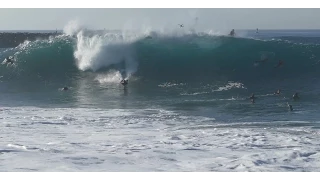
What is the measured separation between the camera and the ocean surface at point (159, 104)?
655 cm

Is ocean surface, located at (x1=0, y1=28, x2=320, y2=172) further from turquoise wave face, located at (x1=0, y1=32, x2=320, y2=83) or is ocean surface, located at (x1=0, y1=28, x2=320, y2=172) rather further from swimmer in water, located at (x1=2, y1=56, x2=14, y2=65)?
swimmer in water, located at (x1=2, y1=56, x2=14, y2=65)

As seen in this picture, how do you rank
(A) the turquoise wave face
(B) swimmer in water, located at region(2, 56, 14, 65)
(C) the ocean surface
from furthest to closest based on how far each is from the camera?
(B) swimmer in water, located at region(2, 56, 14, 65), (A) the turquoise wave face, (C) the ocean surface

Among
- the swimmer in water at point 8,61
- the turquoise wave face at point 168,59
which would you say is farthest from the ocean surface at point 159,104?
the swimmer in water at point 8,61

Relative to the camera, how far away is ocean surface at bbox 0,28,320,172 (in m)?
6.55

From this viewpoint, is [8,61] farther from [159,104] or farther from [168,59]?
[159,104]

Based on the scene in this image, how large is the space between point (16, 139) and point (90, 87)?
1115 cm

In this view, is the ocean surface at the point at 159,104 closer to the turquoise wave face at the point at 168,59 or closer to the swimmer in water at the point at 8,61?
the turquoise wave face at the point at 168,59

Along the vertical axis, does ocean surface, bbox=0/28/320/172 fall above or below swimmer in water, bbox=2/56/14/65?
below

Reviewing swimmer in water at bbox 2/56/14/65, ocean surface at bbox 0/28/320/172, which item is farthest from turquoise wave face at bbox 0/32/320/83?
swimmer in water at bbox 2/56/14/65

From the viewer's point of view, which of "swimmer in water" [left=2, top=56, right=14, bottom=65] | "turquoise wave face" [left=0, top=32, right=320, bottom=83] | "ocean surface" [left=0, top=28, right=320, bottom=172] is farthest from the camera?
"swimmer in water" [left=2, top=56, right=14, bottom=65]

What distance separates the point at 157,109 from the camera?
43.3 ft

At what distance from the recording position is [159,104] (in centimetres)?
1448

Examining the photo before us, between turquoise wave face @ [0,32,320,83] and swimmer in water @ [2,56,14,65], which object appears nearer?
turquoise wave face @ [0,32,320,83]
